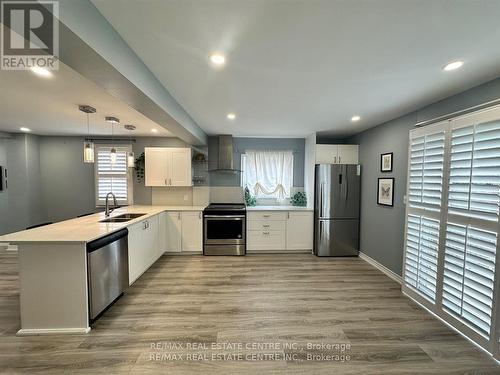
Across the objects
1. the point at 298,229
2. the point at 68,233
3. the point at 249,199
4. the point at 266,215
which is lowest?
the point at 298,229

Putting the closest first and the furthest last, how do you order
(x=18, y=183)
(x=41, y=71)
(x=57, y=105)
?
1. (x=41, y=71)
2. (x=57, y=105)
3. (x=18, y=183)

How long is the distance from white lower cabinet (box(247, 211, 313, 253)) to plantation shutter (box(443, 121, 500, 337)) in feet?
7.77

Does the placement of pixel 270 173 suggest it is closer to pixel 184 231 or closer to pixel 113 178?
pixel 184 231

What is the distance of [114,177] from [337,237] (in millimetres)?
4711

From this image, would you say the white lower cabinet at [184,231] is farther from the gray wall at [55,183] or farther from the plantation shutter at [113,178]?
the plantation shutter at [113,178]

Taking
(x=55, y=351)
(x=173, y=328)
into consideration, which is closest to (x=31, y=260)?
(x=55, y=351)

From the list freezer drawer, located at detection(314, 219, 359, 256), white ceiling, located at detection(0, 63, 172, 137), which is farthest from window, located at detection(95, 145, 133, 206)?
freezer drawer, located at detection(314, 219, 359, 256)

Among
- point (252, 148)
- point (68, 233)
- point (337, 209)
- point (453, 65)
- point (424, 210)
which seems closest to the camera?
point (453, 65)

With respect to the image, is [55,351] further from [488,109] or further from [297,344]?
[488,109]

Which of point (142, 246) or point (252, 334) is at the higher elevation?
point (142, 246)

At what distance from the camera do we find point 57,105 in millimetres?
2848

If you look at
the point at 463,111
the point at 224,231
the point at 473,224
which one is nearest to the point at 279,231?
the point at 224,231

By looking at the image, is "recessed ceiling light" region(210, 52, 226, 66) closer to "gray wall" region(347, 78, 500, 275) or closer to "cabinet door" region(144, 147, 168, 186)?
"gray wall" region(347, 78, 500, 275)

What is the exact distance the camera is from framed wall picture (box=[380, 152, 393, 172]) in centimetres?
350
